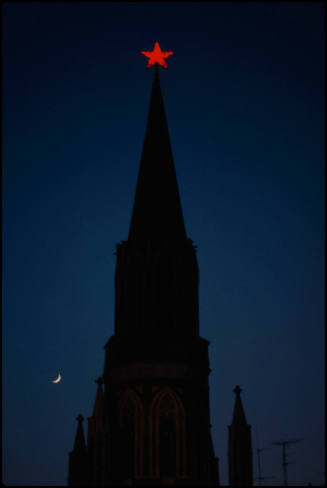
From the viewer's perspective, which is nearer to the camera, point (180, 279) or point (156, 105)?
point (180, 279)

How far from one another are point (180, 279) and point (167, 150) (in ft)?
34.2

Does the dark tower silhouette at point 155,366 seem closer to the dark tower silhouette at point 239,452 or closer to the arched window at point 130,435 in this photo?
the arched window at point 130,435

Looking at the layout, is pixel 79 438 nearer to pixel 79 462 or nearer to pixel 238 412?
pixel 79 462

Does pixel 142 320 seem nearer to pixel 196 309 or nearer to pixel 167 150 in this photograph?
pixel 196 309

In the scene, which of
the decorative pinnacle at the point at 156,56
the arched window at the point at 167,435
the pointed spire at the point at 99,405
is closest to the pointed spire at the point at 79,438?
the pointed spire at the point at 99,405

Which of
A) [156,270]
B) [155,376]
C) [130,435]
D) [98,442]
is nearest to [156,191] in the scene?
[156,270]

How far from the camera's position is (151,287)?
57.2 meters

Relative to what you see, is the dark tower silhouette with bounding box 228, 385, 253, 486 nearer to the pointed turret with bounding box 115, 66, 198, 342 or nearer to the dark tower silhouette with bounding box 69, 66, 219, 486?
the dark tower silhouette with bounding box 69, 66, 219, 486

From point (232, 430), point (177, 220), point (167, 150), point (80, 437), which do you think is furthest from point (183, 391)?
point (167, 150)

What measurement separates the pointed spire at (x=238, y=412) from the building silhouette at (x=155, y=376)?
8 cm

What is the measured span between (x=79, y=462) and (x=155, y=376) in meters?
6.99

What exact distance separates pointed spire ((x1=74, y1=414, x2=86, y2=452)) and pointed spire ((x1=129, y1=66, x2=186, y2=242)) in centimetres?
1207

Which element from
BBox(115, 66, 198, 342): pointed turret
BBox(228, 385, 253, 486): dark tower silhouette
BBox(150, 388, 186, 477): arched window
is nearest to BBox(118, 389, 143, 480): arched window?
BBox(150, 388, 186, 477): arched window

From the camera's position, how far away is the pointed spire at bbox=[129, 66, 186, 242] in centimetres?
5959
